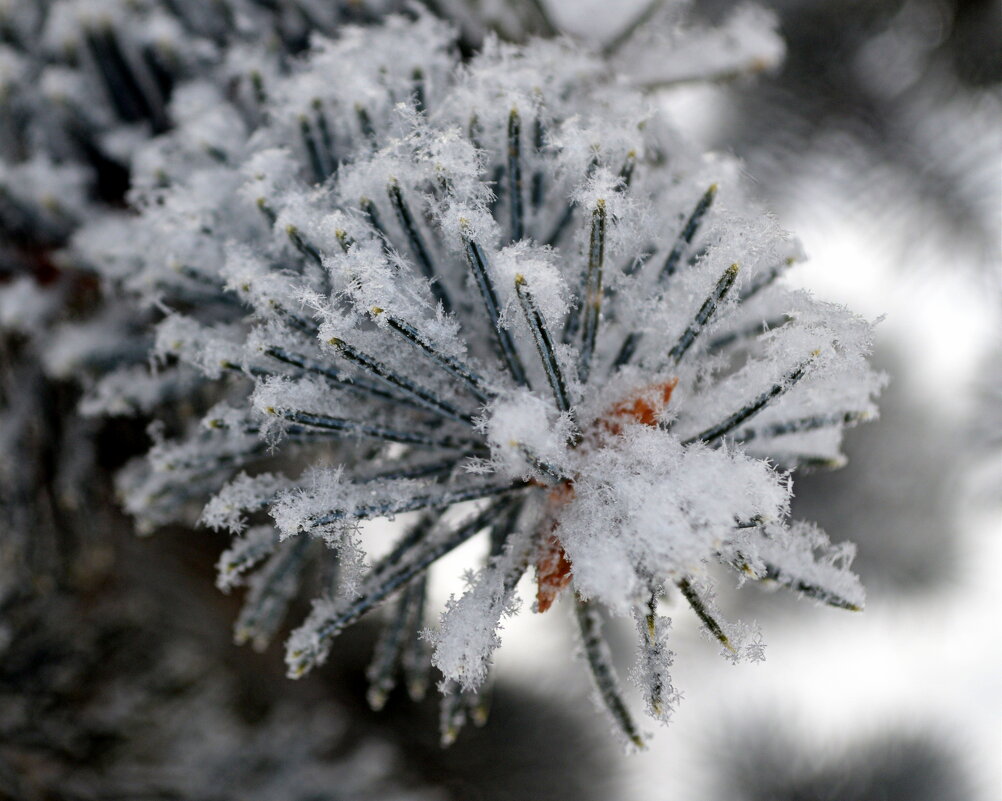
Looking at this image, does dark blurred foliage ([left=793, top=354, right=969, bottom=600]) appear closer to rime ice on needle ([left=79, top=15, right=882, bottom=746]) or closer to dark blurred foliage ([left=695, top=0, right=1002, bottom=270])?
dark blurred foliage ([left=695, top=0, right=1002, bottom=270])

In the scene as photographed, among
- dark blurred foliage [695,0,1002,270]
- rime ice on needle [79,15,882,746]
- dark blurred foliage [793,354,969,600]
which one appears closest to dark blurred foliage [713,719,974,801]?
dark blurred foliage [793,354,969,600]

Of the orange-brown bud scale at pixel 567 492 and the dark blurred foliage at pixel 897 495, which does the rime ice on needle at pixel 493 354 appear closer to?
the orange-brown bud scale at pixel 567 492

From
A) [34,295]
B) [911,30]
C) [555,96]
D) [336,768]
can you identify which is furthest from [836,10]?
[336,768]

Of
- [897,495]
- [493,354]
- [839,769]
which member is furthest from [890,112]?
[839,769]

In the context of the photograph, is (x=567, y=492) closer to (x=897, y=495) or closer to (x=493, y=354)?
(x=493, y=354)

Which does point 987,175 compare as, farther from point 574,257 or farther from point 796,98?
point 574,257

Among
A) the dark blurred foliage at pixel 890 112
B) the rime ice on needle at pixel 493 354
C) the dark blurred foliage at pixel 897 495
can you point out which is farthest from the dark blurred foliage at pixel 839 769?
the dark blurred foliage at pixel 890 112
